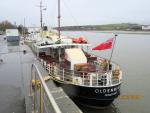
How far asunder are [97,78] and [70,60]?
2467mm

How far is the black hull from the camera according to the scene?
1178 centimetres

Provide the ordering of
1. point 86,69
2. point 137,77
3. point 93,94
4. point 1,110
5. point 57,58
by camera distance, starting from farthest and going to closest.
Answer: point 137,77
point 57,58
point 86,69
point 93,94
point 1,110

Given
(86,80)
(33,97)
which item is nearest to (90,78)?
(86,80)

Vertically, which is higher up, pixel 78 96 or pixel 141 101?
pixel 78 96

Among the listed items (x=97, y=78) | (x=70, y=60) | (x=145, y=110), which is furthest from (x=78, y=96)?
(x=145, y=110)

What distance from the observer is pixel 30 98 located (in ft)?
27.3

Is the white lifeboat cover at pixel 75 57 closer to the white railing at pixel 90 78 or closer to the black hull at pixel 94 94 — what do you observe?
the white railing at pixel 90 78

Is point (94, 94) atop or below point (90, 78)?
below

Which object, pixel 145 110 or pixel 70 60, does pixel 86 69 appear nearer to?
pixel 70 60

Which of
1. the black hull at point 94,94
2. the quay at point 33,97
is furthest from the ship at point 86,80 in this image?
the quay at point 33,97

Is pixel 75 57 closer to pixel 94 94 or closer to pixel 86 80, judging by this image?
pixel 86 80

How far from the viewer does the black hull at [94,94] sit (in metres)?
11.8

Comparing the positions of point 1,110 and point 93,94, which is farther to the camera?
point 93,94

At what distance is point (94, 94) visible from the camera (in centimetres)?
1181
